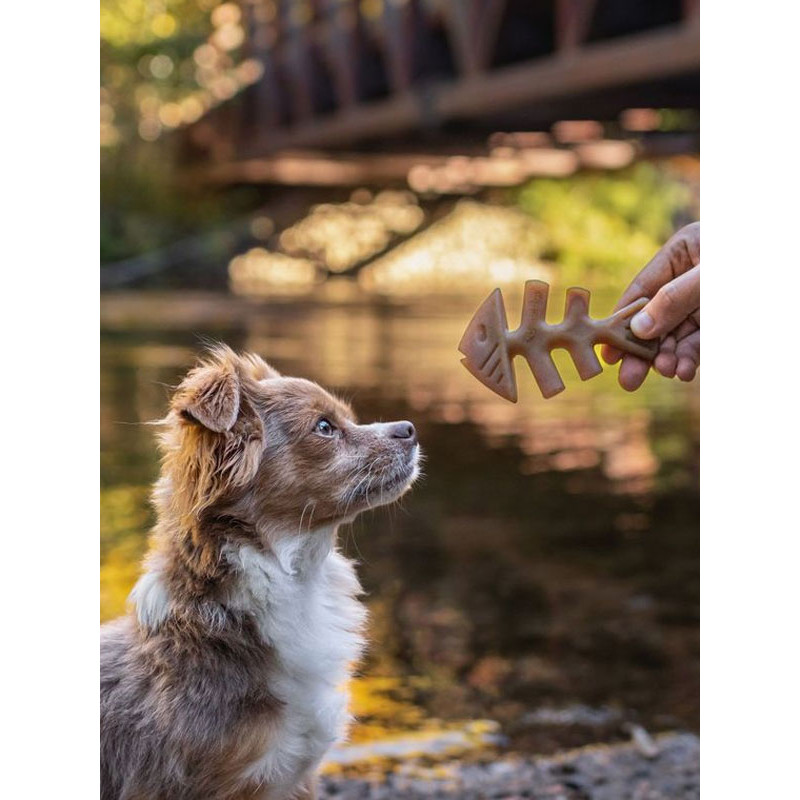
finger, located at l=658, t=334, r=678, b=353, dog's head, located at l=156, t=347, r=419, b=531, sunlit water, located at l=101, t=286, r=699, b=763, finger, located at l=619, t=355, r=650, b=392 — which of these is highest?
finger, located at l=658, t=334, r=678, b=353

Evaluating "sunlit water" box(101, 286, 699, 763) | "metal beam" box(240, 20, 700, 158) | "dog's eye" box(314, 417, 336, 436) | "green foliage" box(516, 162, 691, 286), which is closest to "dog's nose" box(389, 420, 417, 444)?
"dog's eye" box(314, 417, 336, 436)

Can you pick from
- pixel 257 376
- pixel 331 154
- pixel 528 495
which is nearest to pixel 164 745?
pixel 257 376

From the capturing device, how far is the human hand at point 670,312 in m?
2.62

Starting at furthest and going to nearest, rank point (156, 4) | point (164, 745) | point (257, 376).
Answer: point (156, 4)
point (257, 376)
point (164, 745)

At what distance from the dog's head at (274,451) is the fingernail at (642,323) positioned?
1.93 feet

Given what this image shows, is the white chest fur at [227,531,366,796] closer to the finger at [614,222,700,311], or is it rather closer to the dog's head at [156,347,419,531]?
the dog's head at [156,347,419,531]

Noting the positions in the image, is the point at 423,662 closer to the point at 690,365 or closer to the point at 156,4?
the point at 690,365

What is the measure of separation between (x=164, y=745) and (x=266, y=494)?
0.58m

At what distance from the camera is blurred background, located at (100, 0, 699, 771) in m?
4.87

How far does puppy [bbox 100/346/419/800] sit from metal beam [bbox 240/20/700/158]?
16.0ft

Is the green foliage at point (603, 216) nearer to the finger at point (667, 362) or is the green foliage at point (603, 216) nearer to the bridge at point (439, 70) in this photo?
the bridge at point (439, 70)

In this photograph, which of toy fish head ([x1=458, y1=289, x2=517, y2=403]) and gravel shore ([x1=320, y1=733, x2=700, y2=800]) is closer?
toy fish head ([x1=458, y1=289, x2=517, y2=403])

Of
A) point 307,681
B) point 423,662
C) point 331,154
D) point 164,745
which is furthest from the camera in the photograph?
point 331,154

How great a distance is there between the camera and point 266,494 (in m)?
2.72
